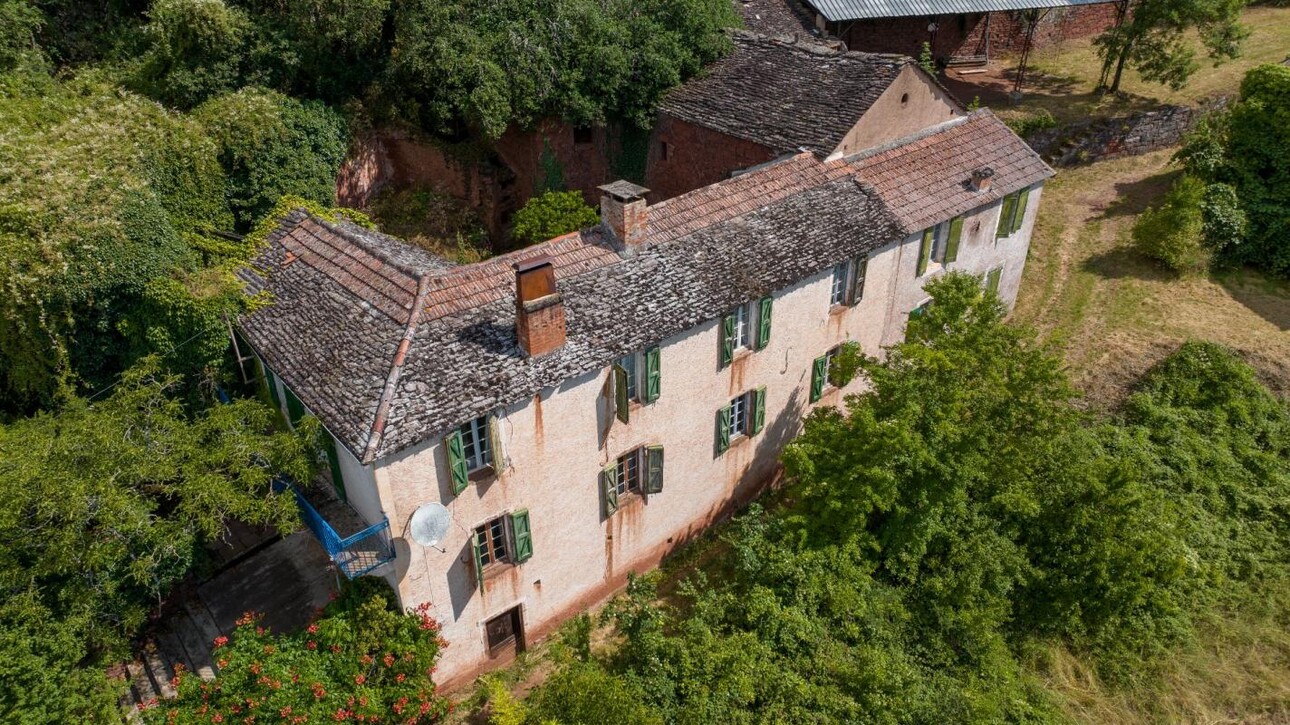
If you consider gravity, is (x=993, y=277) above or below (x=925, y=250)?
below

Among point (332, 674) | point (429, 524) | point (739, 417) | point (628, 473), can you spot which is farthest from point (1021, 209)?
point (332, 674)

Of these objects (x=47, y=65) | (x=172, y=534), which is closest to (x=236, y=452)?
(x=172, y=534)

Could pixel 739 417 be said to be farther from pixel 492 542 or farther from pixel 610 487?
pixel 492 542

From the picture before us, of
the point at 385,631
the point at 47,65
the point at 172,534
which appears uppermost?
the point at 47,65

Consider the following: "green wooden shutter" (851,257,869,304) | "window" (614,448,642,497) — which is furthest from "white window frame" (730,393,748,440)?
"green wooden shutter" (851,257,869,304)

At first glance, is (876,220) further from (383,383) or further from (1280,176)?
(1280,176)

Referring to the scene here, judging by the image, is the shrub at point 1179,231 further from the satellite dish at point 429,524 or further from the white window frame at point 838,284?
the satellite dish at point 429,524

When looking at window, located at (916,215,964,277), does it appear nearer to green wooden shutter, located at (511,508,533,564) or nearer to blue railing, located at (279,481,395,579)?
green wooden shutter, located at (511,508,533,564)
